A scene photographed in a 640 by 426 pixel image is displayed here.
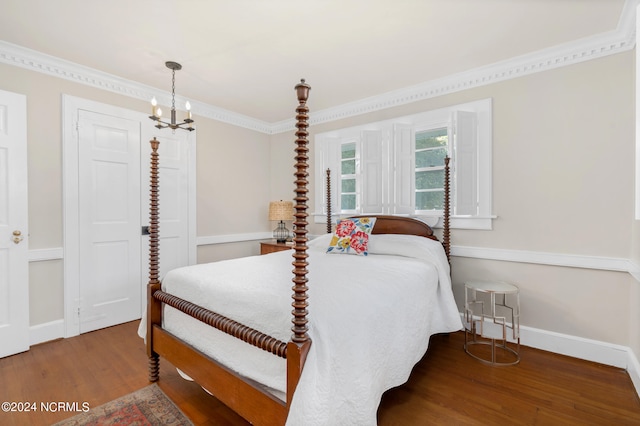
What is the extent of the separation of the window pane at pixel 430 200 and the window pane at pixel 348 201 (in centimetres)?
87

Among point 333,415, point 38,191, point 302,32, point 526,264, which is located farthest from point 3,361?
point 526,264

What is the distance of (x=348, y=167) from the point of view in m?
4.02

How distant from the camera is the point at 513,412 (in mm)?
1845

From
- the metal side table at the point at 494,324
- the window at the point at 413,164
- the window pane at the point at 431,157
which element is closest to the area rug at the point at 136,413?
the metal side table at the point at 494,324

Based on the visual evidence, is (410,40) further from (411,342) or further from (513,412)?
(513,412)

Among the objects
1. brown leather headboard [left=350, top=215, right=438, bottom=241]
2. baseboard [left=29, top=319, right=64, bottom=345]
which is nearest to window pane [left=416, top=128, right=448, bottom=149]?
brown leather headboard [left=350, top=215, right=438, bottom=241]

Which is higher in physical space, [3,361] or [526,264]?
[526,264]

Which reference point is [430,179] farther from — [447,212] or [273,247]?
[273,247]

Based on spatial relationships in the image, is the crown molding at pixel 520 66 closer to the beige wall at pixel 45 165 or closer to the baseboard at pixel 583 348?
the baseboard at pixel 583 348

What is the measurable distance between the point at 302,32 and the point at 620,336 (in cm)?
345

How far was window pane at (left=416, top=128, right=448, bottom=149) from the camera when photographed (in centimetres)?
325

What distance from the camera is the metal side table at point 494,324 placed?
8.22 ft

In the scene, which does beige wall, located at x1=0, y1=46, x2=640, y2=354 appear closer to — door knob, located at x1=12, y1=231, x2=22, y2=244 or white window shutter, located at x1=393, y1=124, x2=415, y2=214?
door knob, located at x1=12, y1=231, x2=22, y2=244

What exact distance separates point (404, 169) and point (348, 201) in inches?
34.7
